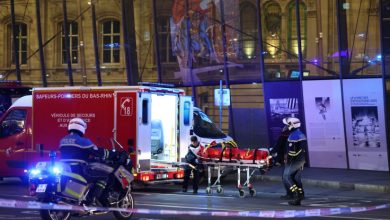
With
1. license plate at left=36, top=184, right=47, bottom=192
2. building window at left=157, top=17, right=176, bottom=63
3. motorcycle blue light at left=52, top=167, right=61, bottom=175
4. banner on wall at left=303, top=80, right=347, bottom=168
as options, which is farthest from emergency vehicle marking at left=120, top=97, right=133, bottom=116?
building window at left=157, top=17, right=176, bottom=63

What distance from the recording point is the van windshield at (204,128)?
60.6ft

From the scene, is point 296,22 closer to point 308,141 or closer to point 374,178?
point 308,141

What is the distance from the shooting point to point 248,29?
23484 millimetres

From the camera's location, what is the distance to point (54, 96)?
15.3 m

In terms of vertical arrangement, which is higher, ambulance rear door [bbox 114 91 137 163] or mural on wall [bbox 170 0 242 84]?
mural on wall [bbox 170 0 242 84]

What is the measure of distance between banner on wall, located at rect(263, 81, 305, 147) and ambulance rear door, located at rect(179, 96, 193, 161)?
6.90 metres

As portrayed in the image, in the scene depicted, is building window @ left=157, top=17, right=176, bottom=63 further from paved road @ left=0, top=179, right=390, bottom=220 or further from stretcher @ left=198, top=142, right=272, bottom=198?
stretcher @ left=198, top=142, right=272, bottom=198

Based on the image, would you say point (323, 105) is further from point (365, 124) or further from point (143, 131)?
point (143, 131)

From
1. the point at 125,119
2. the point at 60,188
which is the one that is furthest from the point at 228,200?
the point at 60,188

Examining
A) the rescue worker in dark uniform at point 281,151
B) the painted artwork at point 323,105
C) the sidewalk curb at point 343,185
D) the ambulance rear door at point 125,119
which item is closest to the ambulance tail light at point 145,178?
the ambulance rear door at point 125,119

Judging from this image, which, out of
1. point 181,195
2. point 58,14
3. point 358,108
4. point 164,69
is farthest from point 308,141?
point 58,14

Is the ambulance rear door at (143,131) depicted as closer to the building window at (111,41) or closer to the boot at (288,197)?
the boot at (288,197)

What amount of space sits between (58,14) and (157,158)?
546 inches

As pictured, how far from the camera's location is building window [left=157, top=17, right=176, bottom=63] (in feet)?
83.3
